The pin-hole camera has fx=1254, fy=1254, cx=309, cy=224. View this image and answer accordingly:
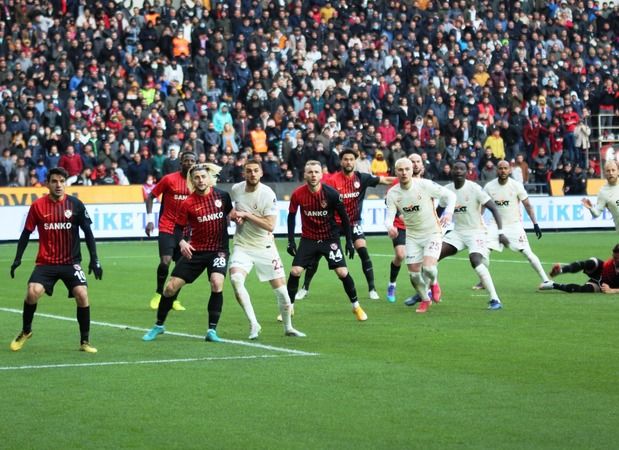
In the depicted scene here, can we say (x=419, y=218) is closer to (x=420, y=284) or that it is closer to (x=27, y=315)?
(x=420, y=284)

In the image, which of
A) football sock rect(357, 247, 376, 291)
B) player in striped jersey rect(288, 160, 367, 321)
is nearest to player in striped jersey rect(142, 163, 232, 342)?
player in striped jersey rect(288, 160, 367, 321)

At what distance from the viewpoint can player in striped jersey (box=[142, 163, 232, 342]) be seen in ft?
47.0

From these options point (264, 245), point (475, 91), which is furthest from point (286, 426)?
point (475, 91)

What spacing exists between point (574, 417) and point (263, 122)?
27757 millimetres

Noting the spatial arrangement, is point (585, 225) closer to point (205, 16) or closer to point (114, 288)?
point (205, 16)

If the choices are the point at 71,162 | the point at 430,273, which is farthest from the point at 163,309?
the point at 71,162

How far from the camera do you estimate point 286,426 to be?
30.9 feet

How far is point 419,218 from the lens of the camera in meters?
17.8

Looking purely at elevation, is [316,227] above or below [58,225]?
below

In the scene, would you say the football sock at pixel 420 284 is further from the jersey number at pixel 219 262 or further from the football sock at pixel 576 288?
the jersey number at pixel 219 262

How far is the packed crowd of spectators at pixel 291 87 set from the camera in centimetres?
3428

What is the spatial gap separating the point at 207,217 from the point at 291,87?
2413 centimetres

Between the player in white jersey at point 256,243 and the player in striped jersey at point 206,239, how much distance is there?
0.89 feet

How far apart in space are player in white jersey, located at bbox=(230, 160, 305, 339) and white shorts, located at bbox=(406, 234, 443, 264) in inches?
131
